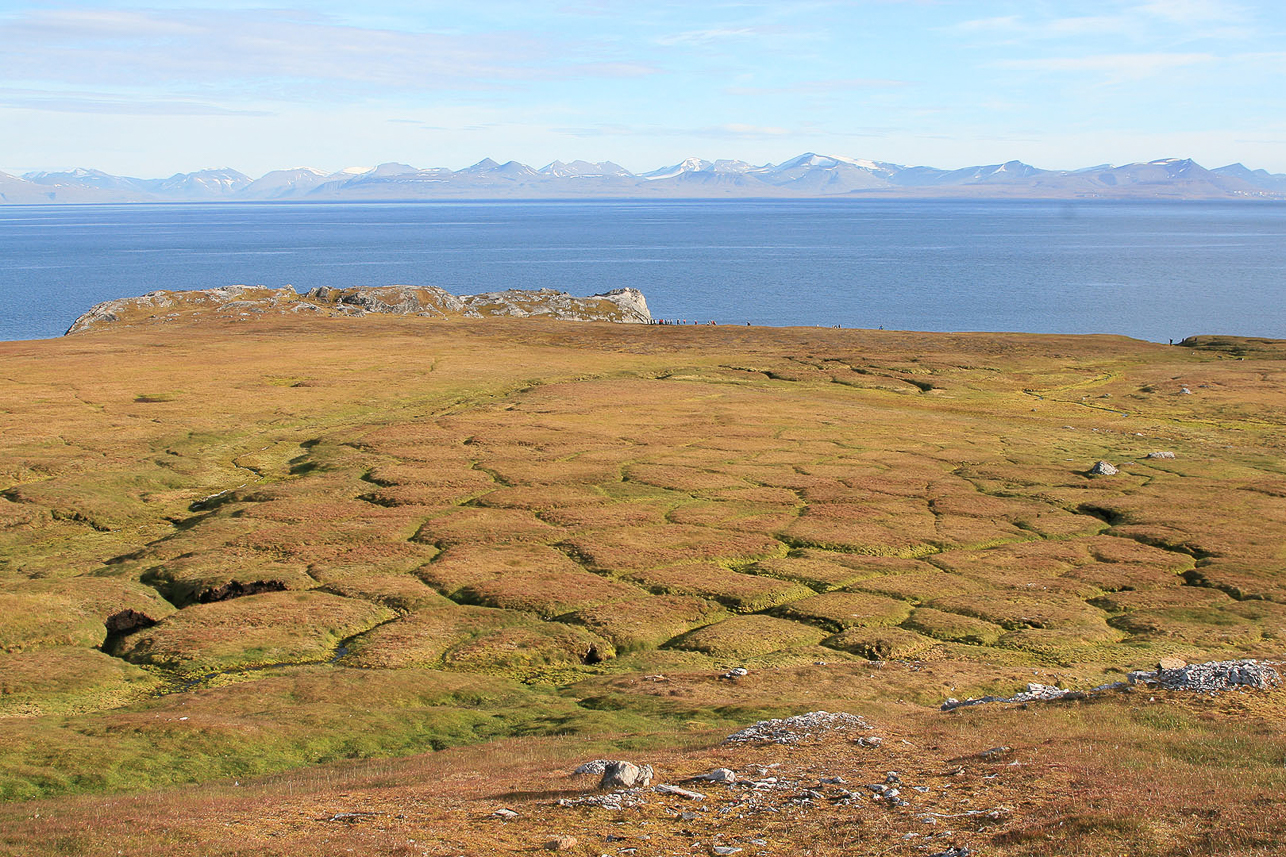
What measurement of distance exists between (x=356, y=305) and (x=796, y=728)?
156m

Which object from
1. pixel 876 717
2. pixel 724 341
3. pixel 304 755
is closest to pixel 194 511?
pixel 304 755

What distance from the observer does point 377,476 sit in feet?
202

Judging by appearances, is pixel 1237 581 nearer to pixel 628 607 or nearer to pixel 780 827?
pixel 628 607

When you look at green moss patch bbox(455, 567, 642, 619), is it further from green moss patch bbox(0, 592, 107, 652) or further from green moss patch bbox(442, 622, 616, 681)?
green moss patch bbox(0, 592, 107, 652)

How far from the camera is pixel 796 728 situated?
27047mm

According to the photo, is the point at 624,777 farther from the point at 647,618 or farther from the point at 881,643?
the point at 881,643

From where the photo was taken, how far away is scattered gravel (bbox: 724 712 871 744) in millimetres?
26453

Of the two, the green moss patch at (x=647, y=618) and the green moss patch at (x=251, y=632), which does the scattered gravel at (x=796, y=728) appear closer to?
the green moss patch at (x=647, y=618)

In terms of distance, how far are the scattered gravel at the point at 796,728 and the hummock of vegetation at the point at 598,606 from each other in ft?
4.08

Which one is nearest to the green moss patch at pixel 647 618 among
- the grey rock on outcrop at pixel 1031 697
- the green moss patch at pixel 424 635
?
the green moss patch at pixel 424 635

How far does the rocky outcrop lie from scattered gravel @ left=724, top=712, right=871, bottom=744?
14581 centimetres

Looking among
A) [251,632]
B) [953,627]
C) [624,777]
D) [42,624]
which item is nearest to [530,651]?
[251,632]

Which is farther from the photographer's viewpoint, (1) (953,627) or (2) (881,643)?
(1) (953,627)

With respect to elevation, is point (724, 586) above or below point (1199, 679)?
below
